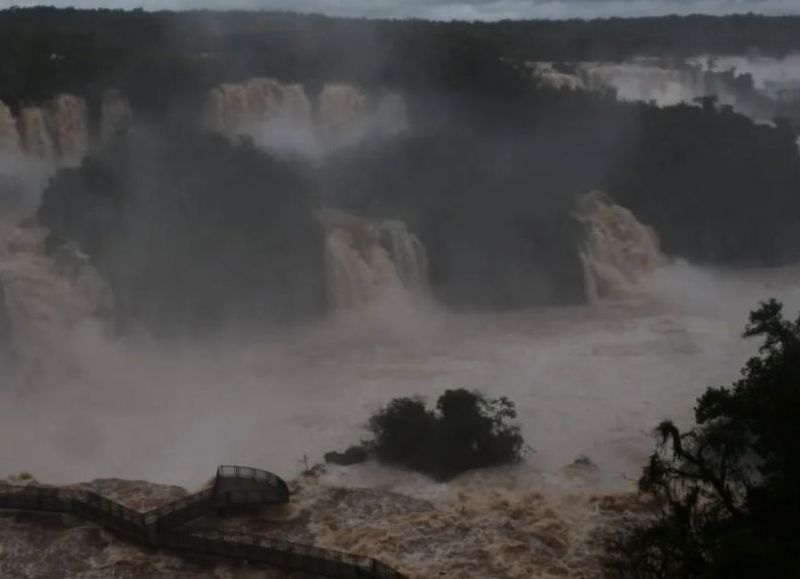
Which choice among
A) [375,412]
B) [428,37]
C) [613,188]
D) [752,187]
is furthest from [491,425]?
[428,37]

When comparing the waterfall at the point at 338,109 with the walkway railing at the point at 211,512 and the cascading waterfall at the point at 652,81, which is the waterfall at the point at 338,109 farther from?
the walkway railing at the point at 211,512

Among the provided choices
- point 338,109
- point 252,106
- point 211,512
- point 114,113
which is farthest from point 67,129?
point 211,512

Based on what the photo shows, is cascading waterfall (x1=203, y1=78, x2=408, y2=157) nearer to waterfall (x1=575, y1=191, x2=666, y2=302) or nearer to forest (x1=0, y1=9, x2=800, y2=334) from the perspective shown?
forest (x1=0, y1=9, x2=800, y2=334)

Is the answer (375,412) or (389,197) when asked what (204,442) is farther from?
(389,197)

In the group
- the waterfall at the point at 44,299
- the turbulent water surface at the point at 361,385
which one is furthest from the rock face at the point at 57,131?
the turbulent water surface at the point at 361,385

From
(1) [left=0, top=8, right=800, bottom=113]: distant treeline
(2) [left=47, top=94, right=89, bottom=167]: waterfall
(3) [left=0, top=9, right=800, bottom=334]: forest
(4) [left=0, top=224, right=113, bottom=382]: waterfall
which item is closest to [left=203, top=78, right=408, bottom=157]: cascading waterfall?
(3) [left=0, top=9, right=800, bottom=334]: forest
